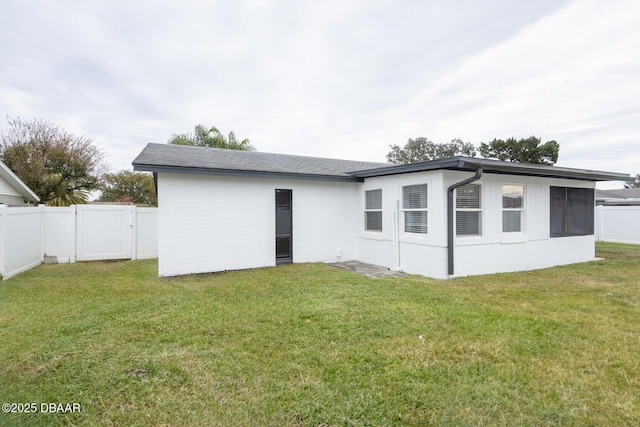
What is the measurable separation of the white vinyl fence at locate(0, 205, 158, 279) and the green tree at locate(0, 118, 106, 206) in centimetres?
697

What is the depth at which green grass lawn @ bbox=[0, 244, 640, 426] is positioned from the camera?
2.37 meters

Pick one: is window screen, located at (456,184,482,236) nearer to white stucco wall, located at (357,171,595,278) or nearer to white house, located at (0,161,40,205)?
white stucco wall, located at (357,171,595,278)

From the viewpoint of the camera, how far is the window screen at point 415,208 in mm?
7254

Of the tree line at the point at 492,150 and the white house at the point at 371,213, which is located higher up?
the tree line at the point at 492,150

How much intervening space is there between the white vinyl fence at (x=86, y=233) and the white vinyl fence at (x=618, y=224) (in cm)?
1903

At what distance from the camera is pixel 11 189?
425 inches

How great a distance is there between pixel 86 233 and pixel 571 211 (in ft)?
44.8

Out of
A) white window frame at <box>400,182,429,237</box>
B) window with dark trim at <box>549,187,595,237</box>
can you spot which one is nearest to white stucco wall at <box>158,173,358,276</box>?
white window frame at <box>400,182,429,237</box>

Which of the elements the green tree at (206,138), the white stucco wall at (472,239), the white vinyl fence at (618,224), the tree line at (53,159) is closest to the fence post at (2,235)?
the white stucco wall at (472,239)

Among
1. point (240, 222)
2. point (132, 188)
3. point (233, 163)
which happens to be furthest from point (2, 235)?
point (132, 188)

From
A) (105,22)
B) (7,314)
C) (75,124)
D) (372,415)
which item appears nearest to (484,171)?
(372,415)

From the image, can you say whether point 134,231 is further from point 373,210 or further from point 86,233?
point 373,210

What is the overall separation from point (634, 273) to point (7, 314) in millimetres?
11721

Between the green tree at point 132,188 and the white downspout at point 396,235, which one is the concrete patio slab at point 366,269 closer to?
the white downspout at point 396,235
